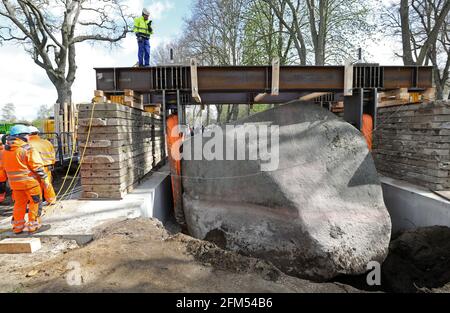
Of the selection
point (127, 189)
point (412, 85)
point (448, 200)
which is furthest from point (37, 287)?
point (412, 85)

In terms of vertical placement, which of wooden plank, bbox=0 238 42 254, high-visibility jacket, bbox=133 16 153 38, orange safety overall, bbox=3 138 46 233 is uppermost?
high-visibility jacket, bbox=133 16 153 38

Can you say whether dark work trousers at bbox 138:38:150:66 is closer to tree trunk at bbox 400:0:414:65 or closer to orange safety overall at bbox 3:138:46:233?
orange safety overall at bbox 3:138:46:233

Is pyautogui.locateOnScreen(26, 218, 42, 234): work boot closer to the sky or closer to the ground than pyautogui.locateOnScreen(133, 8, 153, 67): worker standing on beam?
closer to the ground

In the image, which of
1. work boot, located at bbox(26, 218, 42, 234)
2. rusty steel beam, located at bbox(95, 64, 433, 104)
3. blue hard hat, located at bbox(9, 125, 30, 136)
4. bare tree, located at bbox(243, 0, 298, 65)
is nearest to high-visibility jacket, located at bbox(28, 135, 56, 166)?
blue hard hat, located at bbox(9, 125, 30, 136)

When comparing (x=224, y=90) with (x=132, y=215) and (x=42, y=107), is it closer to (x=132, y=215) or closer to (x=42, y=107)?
(x=132, y=215)

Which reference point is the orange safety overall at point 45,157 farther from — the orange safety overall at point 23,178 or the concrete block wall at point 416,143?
the concrete block wall at point 416,143

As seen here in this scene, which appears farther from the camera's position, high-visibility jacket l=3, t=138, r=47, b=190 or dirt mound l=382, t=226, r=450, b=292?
dirt mound l=382, t=226, r=450, b=292

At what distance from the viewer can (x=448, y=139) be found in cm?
634

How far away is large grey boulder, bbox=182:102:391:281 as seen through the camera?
4.95 meters

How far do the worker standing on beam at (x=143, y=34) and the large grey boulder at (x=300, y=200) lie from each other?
13.6 ft

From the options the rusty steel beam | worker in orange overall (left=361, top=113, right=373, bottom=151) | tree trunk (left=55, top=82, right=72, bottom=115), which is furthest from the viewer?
tree trunk (left=55, top=82, right=72, bottom=115)

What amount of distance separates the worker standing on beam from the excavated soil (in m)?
6.55

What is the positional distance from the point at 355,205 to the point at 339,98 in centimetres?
583

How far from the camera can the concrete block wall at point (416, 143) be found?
21.0ft
